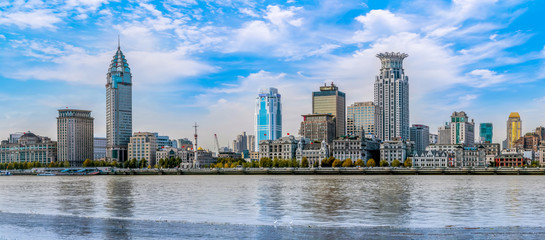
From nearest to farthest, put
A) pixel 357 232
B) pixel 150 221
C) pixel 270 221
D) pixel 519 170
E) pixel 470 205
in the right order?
pixel 357 232 < pixel 150 221 < pixel 270 221 < pixel 470 205 < pixel 519 170

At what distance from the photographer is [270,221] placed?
1687 inches

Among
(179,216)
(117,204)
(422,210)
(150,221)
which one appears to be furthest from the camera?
(117,204)

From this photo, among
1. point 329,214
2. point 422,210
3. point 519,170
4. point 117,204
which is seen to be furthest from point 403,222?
point 519,170

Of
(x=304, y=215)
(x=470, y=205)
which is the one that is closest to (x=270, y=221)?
(x=304, y=215)

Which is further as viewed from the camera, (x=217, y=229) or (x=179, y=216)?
(x=179, y=216)

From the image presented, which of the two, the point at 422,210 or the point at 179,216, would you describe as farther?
the point at 422,210

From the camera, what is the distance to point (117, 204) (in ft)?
200

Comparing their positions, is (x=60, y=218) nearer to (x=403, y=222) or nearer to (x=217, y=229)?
(x=217, y=229)

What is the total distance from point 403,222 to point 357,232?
899cm

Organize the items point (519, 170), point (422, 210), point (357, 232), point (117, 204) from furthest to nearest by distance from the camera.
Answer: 1. point (519, 170)
2. point (117, 204)
3. point (422, 210)
4. point (357, 232)

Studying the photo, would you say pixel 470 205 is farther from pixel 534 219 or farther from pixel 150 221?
pixel 150 221

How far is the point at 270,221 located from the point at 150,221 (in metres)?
8.32

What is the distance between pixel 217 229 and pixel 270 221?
8.38 meters

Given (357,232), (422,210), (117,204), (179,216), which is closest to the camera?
(357,232)
